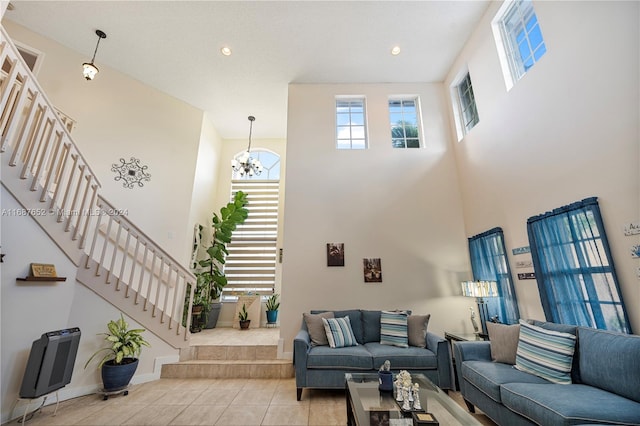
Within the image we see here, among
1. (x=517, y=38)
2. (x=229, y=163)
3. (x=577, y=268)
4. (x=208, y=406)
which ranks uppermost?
(x=517, y=38)

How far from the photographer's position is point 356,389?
90.4 inches

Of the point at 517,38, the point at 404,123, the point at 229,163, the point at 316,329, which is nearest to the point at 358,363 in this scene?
the point at 316,329

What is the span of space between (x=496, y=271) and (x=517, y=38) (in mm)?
3352

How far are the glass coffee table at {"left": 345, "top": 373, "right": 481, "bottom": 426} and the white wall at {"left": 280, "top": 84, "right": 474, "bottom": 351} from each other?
6.44 feet

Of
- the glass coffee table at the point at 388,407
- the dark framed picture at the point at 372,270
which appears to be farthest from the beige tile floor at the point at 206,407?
the dark framed picture at the point at 372,270

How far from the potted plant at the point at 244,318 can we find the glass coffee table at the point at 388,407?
3652 mm

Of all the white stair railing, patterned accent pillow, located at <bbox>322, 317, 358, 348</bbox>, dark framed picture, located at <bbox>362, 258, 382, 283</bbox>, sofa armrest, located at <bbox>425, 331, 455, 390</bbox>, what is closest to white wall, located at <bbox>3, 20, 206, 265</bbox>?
the white stair railing

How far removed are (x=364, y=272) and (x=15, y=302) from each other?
429cm

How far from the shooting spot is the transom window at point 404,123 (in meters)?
5.33

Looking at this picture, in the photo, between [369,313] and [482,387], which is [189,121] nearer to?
[369,313]

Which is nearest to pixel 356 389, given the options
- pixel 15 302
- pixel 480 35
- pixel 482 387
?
pixel 482 387

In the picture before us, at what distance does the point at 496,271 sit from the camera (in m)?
3.78

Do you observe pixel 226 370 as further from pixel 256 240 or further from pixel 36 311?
pixel 256 240

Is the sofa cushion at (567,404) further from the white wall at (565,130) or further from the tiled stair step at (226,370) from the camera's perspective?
the tiled stair step at (226,370)
